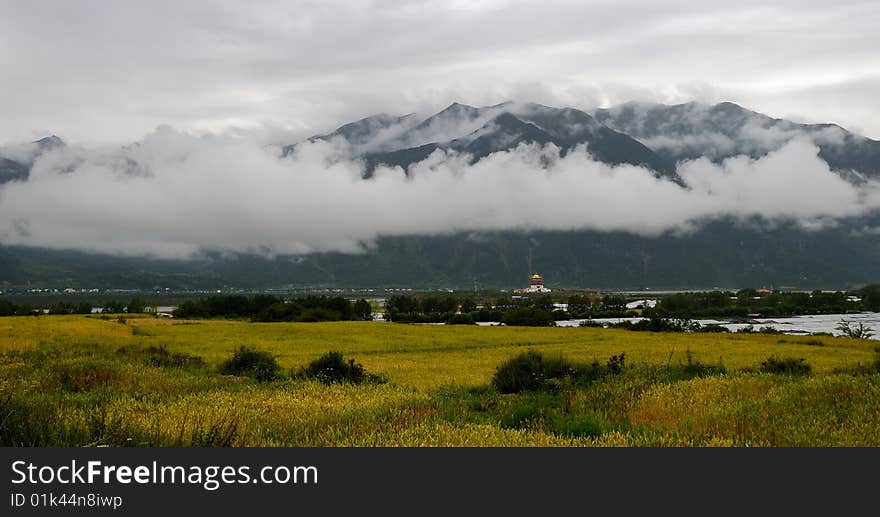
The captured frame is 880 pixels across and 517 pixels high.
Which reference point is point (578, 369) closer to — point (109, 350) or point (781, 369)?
point (781, 369)

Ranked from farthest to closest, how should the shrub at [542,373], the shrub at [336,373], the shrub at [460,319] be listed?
the shrub at [460,319] < the shrub at [336,373] < the shrub at [542,373]

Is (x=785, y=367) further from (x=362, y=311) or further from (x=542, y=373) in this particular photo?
(x=362, y=311)

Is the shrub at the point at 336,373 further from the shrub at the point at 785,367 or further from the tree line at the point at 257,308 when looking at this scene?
the tree line at the point at 257,308

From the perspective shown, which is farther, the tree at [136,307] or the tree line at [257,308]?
the tree at [136,307]

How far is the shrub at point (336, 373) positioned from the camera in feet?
73.9

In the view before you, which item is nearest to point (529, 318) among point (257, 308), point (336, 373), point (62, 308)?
point (257, 308)

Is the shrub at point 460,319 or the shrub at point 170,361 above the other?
the shrub at point 170,361

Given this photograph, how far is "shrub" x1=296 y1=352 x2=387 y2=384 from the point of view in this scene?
22522 millimetres

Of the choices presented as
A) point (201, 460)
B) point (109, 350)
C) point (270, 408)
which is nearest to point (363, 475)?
point (201, 460)

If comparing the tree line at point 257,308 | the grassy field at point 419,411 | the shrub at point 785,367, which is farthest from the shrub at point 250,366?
the tree line at point 257,308

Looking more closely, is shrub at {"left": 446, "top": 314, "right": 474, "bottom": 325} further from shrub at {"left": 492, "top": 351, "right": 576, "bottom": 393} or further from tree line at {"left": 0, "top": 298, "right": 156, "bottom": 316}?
shrub at {"left": 492, "top": 351, "right": 576, "bottom": 393}

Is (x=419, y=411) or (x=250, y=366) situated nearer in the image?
(x=419, y=411)

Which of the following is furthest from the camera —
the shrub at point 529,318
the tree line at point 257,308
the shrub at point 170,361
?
the tree line at point 257,308

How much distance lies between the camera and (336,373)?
23562 mm
